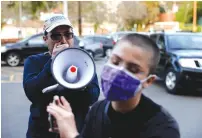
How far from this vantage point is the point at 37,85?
2.25m

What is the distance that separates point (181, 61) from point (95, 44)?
11616 millimetres

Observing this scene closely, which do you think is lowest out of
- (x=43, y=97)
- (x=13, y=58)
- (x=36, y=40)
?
(x=13, y=58)

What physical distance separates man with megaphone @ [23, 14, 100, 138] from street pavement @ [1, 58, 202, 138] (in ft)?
9.57

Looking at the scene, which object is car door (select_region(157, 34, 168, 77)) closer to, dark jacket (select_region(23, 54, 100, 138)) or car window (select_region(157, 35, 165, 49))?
car window (select_region(157, 35, 165, 49))

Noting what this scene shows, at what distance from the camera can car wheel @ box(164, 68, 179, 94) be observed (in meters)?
9.67

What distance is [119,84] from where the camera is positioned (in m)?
1.68

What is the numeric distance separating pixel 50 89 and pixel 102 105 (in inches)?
14.9

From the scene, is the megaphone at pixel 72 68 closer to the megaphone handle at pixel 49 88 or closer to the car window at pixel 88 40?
the megaphone handle at pixel 49 88

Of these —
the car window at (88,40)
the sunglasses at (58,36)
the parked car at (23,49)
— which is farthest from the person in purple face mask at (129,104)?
the car window at (88,40)

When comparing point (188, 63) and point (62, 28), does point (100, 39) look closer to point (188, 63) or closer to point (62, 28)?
point (188, 63)

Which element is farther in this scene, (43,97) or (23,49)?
(23,49)

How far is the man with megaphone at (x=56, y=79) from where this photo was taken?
6.76 feet

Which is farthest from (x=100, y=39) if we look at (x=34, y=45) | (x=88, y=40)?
(x=34, y=45)

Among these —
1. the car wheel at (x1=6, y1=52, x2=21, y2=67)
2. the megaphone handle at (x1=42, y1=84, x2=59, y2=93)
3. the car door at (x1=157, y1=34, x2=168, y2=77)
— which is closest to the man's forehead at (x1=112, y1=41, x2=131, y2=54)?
the megaphone handle at (x1=42, y1=84, x2=59, y2=93)
